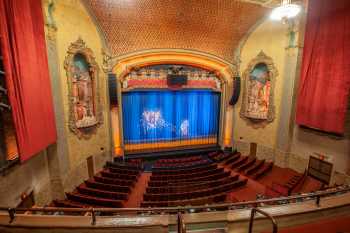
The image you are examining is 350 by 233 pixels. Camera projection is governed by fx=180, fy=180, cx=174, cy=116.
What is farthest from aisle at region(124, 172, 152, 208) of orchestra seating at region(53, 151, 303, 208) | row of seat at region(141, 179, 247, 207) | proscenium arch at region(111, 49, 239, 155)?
proscenium arch at region(111, 49, 239, 155)

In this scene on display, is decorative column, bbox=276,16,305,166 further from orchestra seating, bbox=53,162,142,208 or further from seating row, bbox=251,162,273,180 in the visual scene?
orchestra seating, bbox=53,162,142,208

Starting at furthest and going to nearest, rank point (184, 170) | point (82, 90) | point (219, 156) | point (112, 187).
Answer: point (219, 156) < point (184, 170) < point (82, 90) < point (112, 187)

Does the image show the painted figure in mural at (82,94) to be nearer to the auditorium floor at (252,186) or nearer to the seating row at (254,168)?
the auditorium floor at (252,186)

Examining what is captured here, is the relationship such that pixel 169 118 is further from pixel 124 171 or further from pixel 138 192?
pixel 138 192

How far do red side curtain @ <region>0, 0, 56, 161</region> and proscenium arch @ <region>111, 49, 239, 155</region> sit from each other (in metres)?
4.54

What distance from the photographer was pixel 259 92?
11.3m

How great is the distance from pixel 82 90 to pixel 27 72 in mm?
3477

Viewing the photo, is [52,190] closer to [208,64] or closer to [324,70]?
[208,64]

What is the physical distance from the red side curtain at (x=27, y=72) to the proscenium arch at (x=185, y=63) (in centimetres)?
454

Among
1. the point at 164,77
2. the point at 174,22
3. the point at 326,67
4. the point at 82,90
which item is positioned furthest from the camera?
the point at 164,77

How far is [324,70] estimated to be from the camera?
782 cm

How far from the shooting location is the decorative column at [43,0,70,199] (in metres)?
6.40

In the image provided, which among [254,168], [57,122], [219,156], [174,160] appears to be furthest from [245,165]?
[57,122]

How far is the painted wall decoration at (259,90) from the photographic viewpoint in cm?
1061
